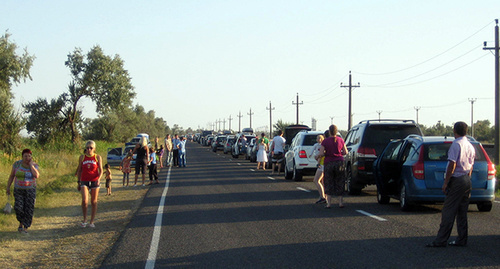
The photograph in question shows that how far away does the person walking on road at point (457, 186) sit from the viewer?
8820 mm

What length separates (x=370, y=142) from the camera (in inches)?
646

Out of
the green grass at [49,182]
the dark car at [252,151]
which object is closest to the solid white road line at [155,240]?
the green grass at [49,182]

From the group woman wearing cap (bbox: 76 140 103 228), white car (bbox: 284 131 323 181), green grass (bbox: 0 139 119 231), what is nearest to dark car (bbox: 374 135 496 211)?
woman wearing cap (bbox: 76 140 103 228)

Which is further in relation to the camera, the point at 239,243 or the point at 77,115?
the point at 77,115

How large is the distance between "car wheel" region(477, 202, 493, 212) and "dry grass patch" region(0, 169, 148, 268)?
24.4 ft

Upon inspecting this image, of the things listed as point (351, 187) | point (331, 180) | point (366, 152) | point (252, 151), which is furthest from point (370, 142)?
point (252, 151)

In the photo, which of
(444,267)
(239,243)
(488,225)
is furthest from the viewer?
(488,225)

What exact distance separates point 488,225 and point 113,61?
136 feet

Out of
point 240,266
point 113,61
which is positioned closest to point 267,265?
point 240,266

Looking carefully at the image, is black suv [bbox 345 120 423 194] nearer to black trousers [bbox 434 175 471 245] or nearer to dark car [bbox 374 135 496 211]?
dark car [bbox 374 135 496 211]

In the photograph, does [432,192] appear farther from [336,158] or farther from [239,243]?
[239,243]

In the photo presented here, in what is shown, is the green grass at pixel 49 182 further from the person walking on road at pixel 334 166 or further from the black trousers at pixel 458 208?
the black trousers at pixel 458 208

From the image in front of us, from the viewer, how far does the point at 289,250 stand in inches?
353

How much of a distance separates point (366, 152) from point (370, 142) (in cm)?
30
